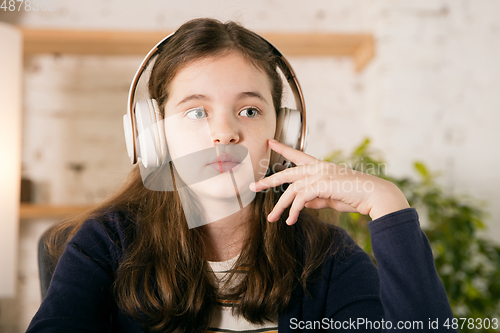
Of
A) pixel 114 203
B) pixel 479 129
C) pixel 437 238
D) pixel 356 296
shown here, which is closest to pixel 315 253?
pixel 356 296

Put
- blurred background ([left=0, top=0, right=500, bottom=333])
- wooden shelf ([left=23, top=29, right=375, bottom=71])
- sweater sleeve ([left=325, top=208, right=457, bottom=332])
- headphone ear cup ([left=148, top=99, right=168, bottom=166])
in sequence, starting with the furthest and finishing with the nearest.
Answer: blurred background ([left=0, top=0, right=500, bottom=333]) < wooden shelf ([left=23, top=29, right=375, bottom=71]) < headphone ear cup ([left=148, top=99, right=168, bottom=166]) < sweater sleeve ([left=325, top=208, right=457, bottom=332])

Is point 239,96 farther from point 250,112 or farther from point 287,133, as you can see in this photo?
point 287,133

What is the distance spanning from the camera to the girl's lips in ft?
2.35

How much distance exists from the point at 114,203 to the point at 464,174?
182 cm

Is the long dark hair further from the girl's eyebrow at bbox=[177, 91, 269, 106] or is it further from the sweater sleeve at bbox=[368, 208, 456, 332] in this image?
the sweater sleeve at bbox=[368, 208, 456, 332]

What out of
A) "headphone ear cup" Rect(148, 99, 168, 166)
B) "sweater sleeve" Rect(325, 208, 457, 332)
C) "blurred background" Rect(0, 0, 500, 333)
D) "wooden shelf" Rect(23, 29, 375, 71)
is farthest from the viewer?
"blurred background" Rect(0, 0, 500, 333)

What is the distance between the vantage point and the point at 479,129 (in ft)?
6.53

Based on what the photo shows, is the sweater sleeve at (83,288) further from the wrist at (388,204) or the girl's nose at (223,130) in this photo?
the wrist at (388,204)

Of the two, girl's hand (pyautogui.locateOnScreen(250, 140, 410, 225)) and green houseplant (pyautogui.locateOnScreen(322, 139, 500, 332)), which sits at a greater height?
girl's hand (pyautogui.locateOnScreen(250, 140, 410, 225))

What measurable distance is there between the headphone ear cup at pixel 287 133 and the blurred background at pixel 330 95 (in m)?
1.27

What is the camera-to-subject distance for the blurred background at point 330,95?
1.95 meters

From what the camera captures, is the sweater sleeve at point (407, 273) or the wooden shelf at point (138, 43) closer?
the sweater sleeve at point (407, 273)

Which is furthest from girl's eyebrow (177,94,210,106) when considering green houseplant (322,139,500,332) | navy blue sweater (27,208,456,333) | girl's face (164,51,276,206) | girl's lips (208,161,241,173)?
green houseplant (322,139,500,332)

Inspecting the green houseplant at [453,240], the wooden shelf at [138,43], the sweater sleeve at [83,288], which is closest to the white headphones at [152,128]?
the sweater sleeve at [83,288]
